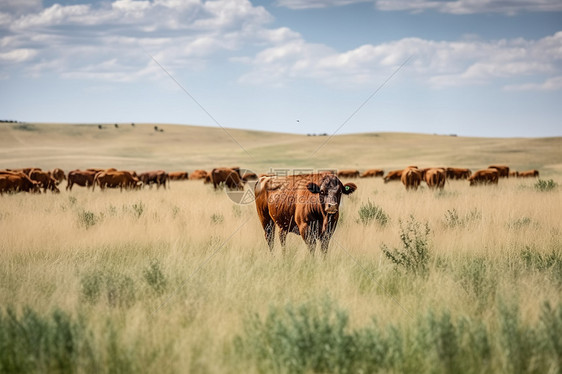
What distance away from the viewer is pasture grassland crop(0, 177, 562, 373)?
3.66 meters

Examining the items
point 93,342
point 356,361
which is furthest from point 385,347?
point 93,342

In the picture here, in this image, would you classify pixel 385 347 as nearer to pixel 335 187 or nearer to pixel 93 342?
pixel 93 342

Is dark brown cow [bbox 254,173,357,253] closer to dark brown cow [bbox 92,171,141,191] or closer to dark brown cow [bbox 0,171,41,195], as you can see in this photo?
dark brown cow [bbox 0,171,41,195]

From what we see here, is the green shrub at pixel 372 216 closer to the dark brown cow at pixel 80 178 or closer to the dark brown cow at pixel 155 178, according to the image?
the dark brown cow at pixel 80 178

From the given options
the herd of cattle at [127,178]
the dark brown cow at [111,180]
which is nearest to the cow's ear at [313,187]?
the herd of cattle at [127,178]

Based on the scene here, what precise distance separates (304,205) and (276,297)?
245cm

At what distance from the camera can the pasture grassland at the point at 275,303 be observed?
3.66 m

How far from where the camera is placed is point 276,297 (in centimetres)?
520

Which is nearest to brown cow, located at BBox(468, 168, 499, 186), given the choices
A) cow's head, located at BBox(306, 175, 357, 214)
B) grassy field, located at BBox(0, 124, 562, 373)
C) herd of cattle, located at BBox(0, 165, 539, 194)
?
herd of cattle, located at BBox(0, 165, 539, 194)

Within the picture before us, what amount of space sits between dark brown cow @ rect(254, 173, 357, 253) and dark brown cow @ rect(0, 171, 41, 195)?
17061mm

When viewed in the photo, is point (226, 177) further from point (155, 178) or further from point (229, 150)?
point (229, 150)

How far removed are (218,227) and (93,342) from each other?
6.41 m

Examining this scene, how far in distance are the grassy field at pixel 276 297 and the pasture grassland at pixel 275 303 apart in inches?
0.8

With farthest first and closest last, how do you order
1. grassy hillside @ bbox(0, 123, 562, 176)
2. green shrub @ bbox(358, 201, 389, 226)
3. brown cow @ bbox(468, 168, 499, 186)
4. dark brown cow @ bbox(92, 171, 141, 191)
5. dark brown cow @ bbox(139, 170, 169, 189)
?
grassy hillside @ bbox(0, 123, 562, 176) → dark brown cow @ bbox(139, 170, 169, 189) → brown cow @ bbox(468, 168, 499, 186) → dark brown cow @ bbox(92, 171, 141, 191) → green shrub @ bbox(358, 201, 389, 226)
